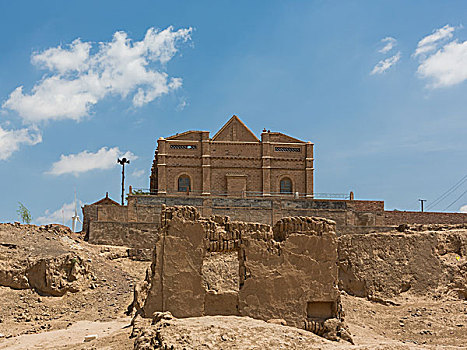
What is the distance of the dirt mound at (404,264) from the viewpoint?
1805 centimetres

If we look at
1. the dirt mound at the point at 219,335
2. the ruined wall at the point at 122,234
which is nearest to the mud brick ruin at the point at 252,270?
the dirt mound at the point at 219,335

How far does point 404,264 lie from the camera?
18.5m

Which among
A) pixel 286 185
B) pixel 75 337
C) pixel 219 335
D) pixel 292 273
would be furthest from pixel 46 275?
pixel 286 185

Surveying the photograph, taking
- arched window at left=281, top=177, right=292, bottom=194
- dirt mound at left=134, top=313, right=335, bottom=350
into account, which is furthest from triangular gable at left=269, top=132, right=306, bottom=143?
dirt mound at left=134, top=313, right=335, bottom=350

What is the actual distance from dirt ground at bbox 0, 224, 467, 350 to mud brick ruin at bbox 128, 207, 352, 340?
0.84 meters

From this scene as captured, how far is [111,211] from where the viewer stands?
2536 cm

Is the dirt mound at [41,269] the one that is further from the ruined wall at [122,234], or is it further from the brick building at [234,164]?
the brick building at [234,164]

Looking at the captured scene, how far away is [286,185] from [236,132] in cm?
438

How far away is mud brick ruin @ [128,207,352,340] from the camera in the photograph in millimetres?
10445

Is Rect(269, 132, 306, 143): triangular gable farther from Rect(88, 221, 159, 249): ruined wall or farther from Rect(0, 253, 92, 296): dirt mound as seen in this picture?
Rect(0, 253, 92, 296): dirt mound

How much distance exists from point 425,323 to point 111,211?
590 inches

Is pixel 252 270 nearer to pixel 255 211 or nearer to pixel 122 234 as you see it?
pixel 122 234

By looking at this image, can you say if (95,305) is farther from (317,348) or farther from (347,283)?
(317,348)

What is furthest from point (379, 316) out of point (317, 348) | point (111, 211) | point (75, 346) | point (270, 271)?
point (111, 211)
